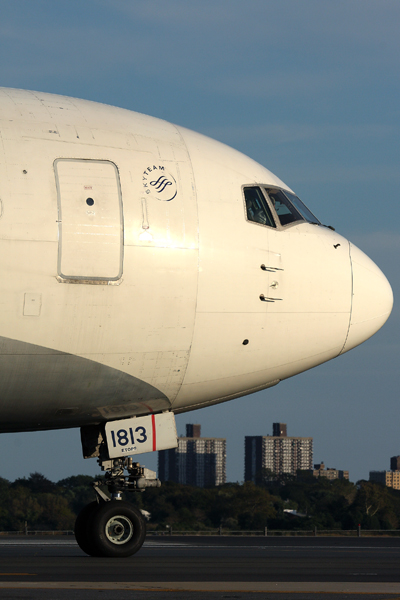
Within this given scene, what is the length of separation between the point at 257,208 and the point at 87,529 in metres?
6.76

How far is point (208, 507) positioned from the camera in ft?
247

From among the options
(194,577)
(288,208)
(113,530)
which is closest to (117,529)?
(113,530)

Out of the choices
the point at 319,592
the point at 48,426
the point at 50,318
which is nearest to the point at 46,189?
the point at 50,318

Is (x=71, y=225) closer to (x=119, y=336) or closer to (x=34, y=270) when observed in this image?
(x=34, y=270)

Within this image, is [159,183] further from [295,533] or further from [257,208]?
[295,533]

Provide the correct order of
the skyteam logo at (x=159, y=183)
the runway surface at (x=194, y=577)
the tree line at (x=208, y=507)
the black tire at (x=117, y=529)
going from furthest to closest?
the tree line at (x=208, y=507) → the black tire at (x=117, y=529) → the skyteam logo at (x=159, y=183) → the runway surface at (x=194, y=577)

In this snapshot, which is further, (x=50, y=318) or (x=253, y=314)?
(x=253, y=314)

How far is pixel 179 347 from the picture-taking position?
15.5m

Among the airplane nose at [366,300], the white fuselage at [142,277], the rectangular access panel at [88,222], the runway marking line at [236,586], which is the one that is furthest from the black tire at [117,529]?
the airplane nose at [366,300]

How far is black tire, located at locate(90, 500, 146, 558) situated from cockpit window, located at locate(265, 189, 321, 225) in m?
6.18

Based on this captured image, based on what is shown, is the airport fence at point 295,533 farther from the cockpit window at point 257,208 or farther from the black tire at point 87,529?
the cockpit window at point 257,208

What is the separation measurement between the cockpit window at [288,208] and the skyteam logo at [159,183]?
7.87 feet

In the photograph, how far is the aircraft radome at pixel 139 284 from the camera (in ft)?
47.3

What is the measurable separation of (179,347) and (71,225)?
114 inches
